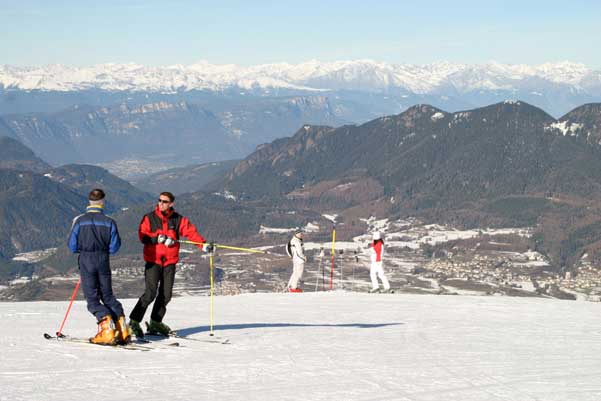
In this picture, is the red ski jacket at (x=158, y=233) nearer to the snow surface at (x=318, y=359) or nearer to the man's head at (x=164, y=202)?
the man's head at (x=164, y=202)

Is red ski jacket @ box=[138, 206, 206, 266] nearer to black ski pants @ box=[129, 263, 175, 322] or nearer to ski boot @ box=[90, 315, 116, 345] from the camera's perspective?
black ski pants @ box=[129, 263, 175, 322]

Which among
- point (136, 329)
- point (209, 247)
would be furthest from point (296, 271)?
point (136, 329)

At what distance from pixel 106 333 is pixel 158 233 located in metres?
2.08

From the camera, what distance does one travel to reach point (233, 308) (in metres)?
26.8

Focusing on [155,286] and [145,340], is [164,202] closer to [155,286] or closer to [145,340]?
[155,286]

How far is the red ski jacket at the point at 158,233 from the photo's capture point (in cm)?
1709

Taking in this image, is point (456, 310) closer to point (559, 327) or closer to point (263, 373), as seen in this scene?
point (559, 327)

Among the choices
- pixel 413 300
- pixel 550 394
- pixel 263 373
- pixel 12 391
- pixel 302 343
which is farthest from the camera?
pixel 413 300

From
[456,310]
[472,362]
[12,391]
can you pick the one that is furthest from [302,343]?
[456,310]

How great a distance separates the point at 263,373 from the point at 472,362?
4194mm

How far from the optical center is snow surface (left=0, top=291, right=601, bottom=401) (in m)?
13.6

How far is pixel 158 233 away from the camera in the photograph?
56.2 ft

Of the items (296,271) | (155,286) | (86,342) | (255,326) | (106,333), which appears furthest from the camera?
(296,271)

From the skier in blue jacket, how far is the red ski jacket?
1099 mm
